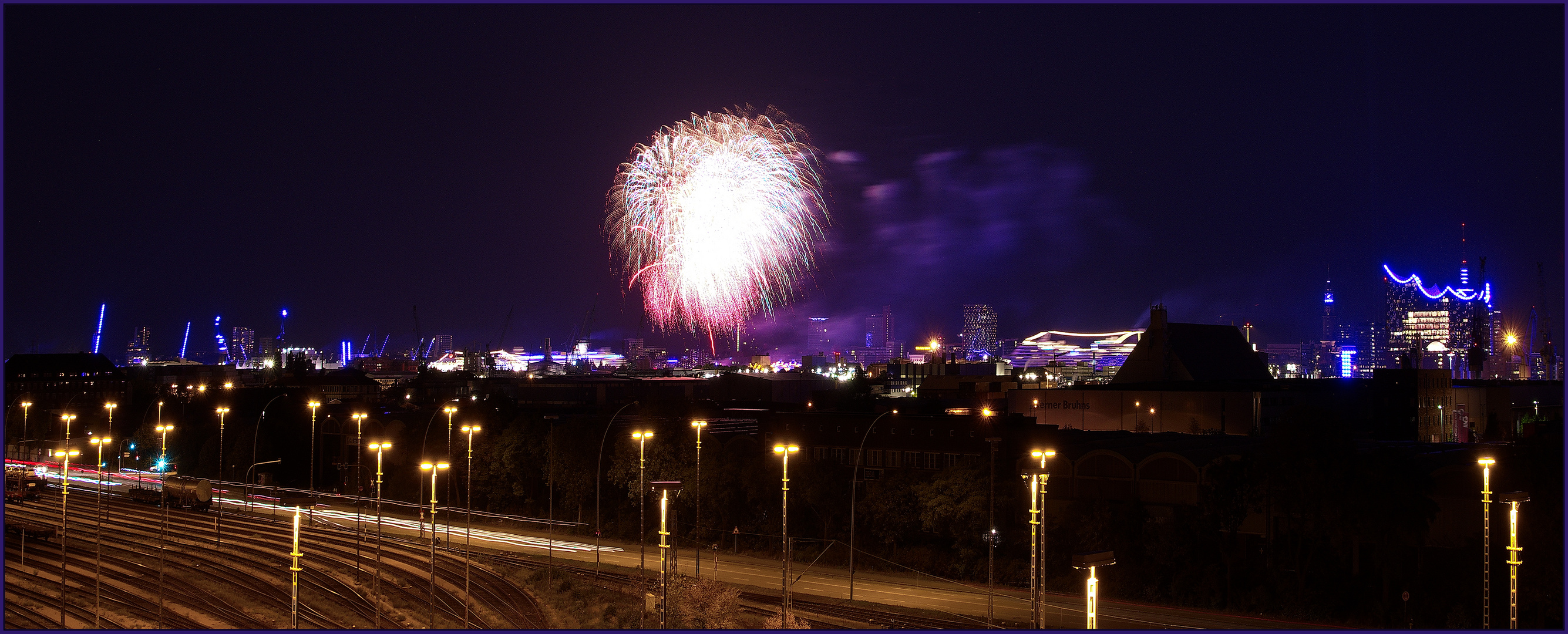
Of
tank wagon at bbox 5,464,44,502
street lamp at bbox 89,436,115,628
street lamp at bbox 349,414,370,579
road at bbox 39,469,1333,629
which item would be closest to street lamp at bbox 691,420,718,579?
road at bbox 39,469,1333,629

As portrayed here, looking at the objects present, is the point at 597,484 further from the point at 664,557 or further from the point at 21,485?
the point at 21,485

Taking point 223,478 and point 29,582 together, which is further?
point 223,478

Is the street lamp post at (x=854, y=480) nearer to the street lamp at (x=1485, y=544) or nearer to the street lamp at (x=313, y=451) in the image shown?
the street lamp at (x=1485, y=544)

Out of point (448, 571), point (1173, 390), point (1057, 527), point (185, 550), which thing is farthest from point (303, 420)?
point (1173, 390)

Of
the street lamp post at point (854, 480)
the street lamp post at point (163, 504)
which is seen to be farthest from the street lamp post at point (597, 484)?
the street lamp post at point (163, 504)

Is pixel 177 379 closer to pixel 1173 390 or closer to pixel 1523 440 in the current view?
pixel 1173 390
